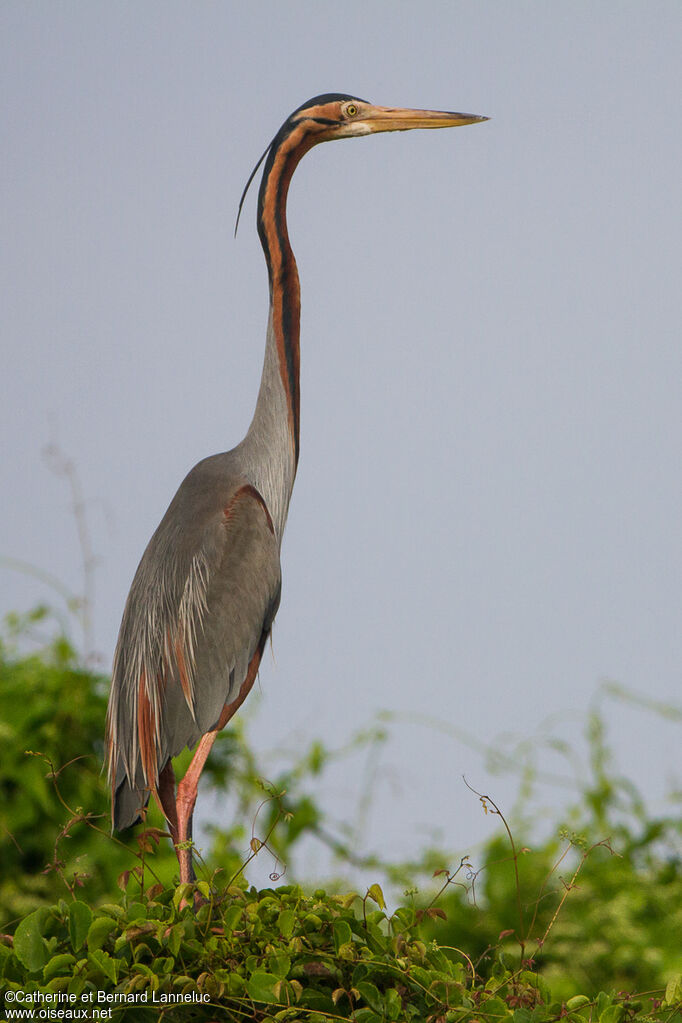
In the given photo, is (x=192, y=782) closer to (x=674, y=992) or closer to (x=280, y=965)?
(x=280, y=965)

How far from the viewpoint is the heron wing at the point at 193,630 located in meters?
2.72

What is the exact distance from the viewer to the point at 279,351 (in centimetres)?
296

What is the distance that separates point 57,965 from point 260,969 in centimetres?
36

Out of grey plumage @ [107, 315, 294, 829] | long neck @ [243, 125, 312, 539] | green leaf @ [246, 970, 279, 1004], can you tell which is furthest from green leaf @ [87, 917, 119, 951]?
long neck @ [243, 125, 312, 539]

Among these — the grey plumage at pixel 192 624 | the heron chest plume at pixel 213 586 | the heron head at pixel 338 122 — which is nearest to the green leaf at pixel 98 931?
the heron chest plume at pixel 213 586

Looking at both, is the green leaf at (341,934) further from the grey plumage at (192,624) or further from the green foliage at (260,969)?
the grey plumage at (192,624)

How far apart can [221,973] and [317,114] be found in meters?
2.19

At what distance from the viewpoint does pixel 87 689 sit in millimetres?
4203

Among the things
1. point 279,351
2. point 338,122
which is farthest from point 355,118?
point 279,351

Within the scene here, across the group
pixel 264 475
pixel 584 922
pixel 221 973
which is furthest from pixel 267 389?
pixel 584 922

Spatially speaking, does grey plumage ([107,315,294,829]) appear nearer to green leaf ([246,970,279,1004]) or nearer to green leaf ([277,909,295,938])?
green leaf ([277,909,295,938])

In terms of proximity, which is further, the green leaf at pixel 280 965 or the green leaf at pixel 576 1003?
the green leaf at pixel 576 1003

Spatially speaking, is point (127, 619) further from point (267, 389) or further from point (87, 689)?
point (87, 689)

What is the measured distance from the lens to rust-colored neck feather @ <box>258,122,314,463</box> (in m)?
2.89
